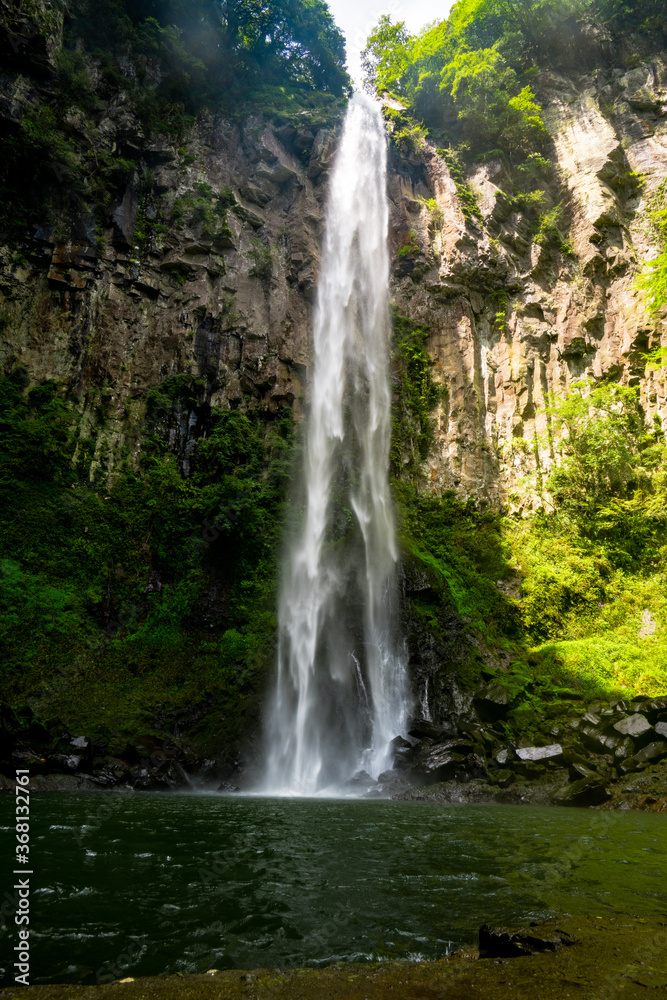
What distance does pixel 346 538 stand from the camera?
618 inches

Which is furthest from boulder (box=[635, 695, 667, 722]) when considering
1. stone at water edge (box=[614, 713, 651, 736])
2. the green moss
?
the green moss

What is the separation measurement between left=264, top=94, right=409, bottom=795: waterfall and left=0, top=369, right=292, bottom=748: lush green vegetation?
0.94 metres

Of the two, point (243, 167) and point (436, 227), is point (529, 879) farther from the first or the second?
point (243, 167)

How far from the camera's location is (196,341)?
18422 mm

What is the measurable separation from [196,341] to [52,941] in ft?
58.1

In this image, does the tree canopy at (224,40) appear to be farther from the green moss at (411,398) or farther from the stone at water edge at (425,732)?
the stone at water edge at (425,732)

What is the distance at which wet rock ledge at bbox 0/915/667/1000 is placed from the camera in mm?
1931

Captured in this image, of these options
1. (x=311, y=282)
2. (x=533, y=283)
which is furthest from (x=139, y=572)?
(x=533, y=283)

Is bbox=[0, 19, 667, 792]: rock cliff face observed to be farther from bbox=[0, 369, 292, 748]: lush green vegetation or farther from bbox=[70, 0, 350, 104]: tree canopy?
bbox=[70, 0, 350, 104]: tree canopy

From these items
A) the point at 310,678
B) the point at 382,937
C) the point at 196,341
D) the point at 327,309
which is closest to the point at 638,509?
the point at 310,678

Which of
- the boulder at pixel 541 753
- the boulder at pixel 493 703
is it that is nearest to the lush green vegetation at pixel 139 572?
the boulder at pixel 493 703

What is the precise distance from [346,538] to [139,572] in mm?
5887

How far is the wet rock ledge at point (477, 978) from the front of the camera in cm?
193

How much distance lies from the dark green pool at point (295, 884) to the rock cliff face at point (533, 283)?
1428 cm
